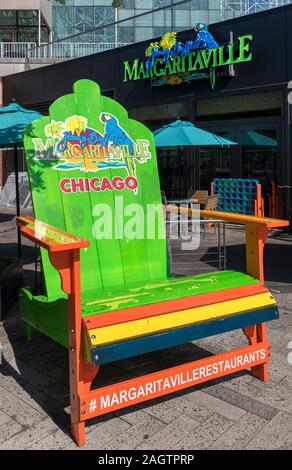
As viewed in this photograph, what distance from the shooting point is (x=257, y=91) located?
11586 millimetres

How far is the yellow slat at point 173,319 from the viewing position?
263 centimetres

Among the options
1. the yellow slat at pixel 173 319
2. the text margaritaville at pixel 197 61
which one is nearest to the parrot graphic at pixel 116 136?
the yellow slat at pixel 173 319

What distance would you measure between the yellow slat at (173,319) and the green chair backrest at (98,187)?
913mm

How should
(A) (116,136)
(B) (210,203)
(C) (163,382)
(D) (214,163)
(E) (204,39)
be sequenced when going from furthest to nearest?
(D) (214,163) < (E) (204,39) < (B) (210,203) < (A) (116,136) < (C) (163,382)

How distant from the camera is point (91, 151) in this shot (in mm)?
4082

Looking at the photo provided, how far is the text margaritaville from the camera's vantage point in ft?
37.9

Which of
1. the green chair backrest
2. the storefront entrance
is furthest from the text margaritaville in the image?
the green chair backrest

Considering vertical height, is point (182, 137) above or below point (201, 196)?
above

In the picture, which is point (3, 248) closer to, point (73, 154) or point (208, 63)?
point (73, 154)

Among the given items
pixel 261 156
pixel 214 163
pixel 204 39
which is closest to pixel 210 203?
pixel 261 156

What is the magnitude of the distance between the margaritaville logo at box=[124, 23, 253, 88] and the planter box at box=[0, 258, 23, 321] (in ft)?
28.2

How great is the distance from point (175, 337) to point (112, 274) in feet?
4.19

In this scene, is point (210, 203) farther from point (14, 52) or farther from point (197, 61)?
point (14, 52)

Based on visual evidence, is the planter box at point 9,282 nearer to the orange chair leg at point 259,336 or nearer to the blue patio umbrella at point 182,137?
the orange chair leg at point 259,336
